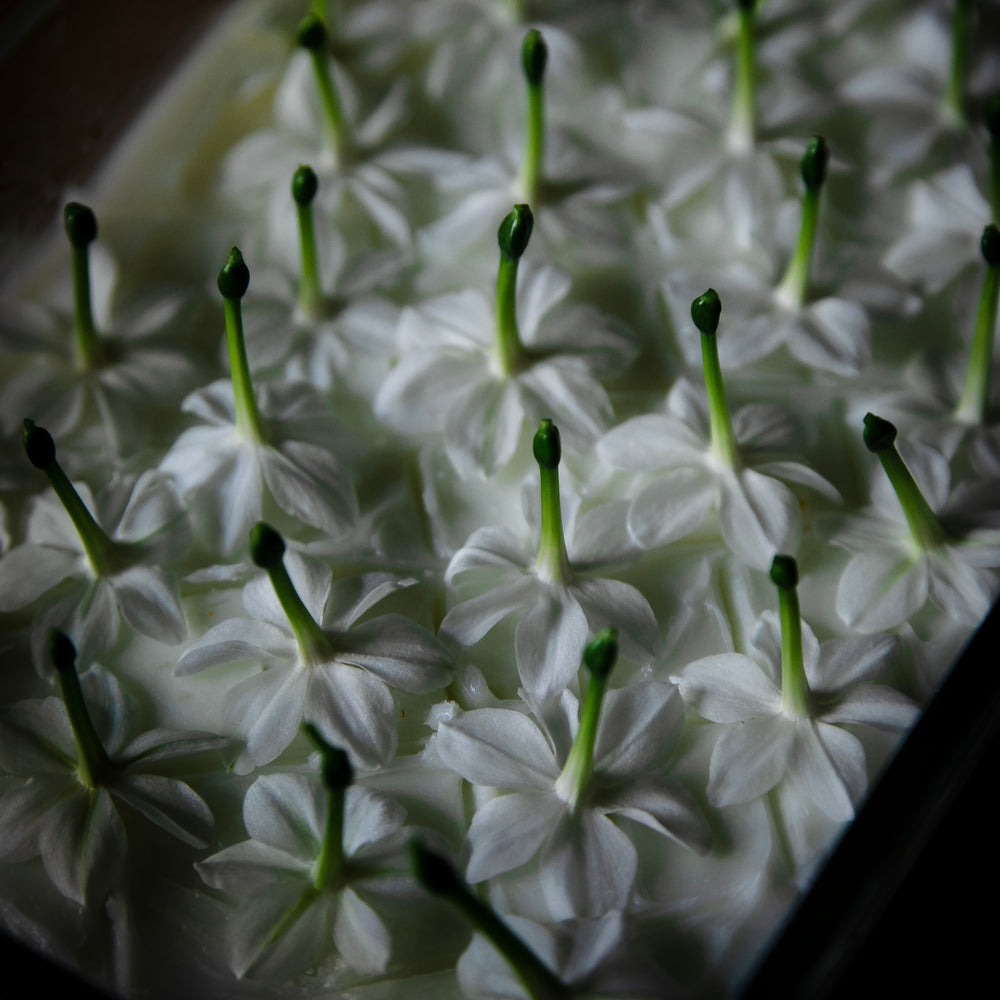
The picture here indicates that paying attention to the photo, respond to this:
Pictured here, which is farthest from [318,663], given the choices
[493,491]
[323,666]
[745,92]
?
[745,92]

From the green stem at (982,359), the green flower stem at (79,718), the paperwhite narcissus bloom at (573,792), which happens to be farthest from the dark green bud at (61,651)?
the green stem at (982,359)

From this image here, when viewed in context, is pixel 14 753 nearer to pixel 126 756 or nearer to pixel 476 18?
pixel 126 756

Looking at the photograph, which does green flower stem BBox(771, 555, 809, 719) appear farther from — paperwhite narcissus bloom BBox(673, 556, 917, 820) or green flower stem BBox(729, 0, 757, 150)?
green flower stem BBox(729, 0, 757, 150)

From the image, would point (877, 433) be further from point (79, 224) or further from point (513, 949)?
point (79, 224)

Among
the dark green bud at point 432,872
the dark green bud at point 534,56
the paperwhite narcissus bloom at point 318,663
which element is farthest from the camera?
the dark green bud at point 534,56

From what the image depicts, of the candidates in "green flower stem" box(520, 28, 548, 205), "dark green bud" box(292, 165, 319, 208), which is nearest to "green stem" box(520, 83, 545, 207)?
"green flower stem" box(520, 28, 548, 205)

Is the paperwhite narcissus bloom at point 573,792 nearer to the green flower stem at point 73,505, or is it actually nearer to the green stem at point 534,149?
the green flower stem at point 73,505

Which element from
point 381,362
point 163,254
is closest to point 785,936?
point 381,362
